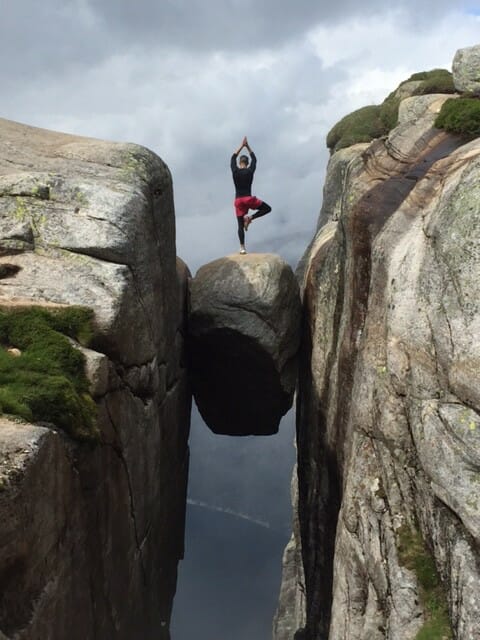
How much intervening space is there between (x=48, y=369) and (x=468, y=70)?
15045 mm

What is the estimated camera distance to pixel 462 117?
61.3 ft

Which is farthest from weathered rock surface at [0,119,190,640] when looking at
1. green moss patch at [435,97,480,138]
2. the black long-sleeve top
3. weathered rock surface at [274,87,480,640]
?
green moss patch at [435,97,480,138]

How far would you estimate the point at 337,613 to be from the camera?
1659cm

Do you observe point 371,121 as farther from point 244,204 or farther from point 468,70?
point 468,70

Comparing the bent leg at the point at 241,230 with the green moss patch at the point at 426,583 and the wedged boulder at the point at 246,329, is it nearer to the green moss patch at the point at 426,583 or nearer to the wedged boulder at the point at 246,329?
the wedged boulder at the point at 246,329

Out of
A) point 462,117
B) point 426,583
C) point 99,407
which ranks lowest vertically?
point 426,583

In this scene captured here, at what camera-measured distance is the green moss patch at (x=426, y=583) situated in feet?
41.7

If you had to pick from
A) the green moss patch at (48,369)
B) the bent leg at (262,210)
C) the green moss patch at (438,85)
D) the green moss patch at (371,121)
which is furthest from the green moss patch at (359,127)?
the green moss patch at (48,369)

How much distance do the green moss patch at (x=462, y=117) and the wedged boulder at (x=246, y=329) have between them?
27.4 ft

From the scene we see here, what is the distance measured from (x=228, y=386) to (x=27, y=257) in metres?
12.2

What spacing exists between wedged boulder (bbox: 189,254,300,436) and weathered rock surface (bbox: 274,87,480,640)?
327 centimetres

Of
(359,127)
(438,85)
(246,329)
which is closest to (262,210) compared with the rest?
(246,329)

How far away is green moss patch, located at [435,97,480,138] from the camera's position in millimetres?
18359

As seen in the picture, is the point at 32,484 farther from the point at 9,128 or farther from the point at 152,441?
the point at 9,128
